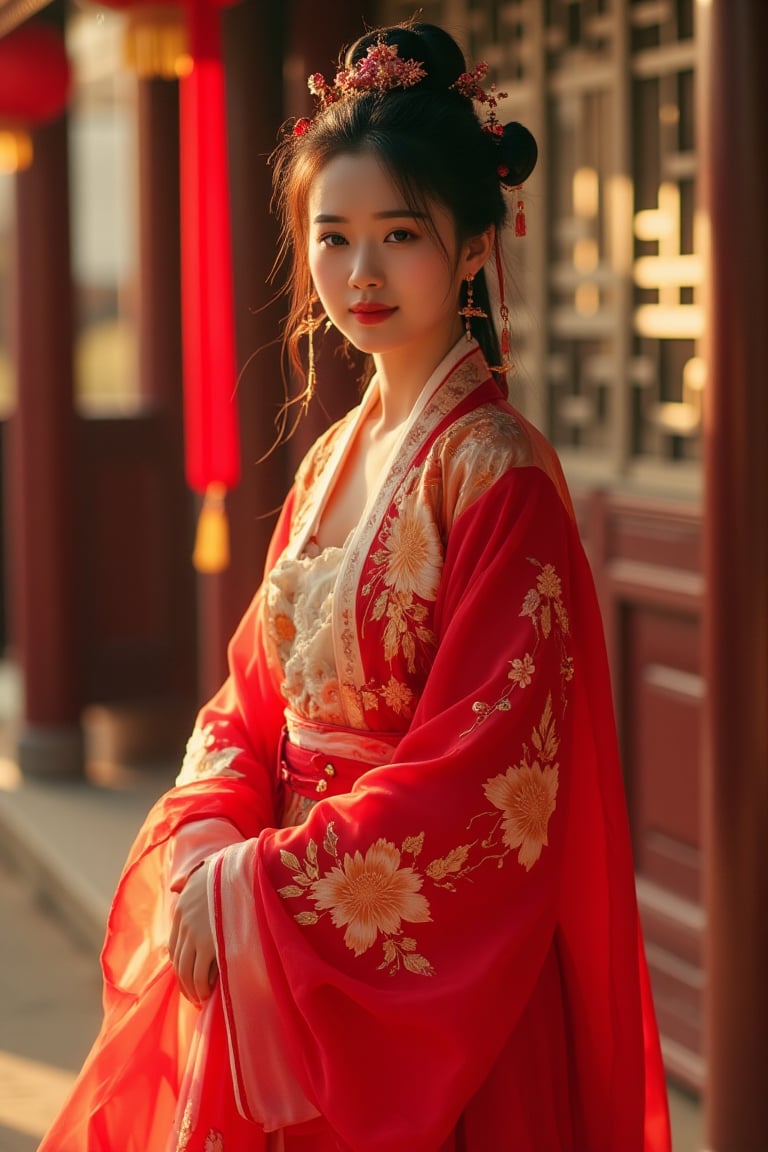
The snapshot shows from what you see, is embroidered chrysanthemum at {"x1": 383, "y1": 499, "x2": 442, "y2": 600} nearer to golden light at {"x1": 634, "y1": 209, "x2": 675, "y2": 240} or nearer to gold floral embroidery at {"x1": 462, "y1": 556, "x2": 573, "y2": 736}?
gold floral embroidery at {"x1": 462, "y1": 556, "x2": 573, "y2": 736}

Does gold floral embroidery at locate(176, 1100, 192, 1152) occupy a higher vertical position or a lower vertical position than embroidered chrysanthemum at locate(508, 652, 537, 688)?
lower

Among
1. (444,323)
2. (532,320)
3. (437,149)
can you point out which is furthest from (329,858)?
(532,320)

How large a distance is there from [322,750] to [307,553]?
0.22 meters

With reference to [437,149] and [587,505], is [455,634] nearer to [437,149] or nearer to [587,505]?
[437,149]

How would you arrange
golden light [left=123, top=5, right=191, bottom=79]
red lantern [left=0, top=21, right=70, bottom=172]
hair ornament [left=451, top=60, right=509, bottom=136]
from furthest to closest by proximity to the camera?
red lantern [left=0, top=21, right=70, bottom=172] → golden light [left=123, top=5, right=191, bottom=79] → hair ornament [left=451, top=60, right=509, bottom=136]

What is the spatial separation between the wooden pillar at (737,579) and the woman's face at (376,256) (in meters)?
0.81

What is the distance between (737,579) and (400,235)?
40.0 inches

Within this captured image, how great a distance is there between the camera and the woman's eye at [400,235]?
1.70 metres

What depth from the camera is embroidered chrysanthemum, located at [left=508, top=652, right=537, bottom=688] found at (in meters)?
1.64

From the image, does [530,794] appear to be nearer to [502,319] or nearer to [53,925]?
[502,319]

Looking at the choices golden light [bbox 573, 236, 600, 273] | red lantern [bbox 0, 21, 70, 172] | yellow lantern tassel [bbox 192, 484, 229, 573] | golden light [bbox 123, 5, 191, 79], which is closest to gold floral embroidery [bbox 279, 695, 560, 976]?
yellow lantern tassel [bbox 192, 484, 229, 573]

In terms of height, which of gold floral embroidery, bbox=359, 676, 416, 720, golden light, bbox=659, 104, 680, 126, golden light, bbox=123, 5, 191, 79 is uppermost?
golden light, bbox=123, 5, 191, 79

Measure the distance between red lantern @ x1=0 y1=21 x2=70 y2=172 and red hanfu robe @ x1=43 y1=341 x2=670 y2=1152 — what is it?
3777 mm

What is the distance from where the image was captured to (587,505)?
11.9ft
